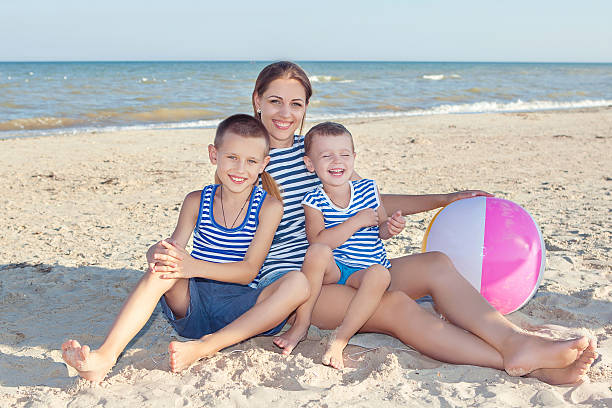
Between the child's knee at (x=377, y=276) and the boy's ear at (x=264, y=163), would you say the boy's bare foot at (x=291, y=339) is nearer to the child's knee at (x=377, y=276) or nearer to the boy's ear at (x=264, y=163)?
the child's knee at (x=377, y=276)

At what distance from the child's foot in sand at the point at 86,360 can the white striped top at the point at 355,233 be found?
141cm

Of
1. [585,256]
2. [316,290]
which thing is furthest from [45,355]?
[585,256]

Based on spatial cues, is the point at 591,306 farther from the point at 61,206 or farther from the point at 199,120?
the point at 199,120

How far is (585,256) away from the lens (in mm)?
4781

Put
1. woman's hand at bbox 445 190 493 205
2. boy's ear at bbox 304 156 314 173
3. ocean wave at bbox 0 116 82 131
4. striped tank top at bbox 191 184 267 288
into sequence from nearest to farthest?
striped tank top at bbox 191 184 267 288
boy's ear at bbox 304 156 314 173
woman's hand at bbox 445 190 493 205
ocean wave at bbox 0 116 82 131

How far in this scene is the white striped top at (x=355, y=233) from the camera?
11.4 feet

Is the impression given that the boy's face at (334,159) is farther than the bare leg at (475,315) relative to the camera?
Yes

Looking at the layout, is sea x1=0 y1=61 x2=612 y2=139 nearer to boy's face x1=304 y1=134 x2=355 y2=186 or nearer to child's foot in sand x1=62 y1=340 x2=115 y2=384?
boy's face x1=304 y1=134 x2=355 y2=186

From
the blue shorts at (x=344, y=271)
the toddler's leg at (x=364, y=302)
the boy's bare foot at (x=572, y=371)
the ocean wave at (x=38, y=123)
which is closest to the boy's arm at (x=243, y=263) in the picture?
the blue shorts at (x=344, y=271)

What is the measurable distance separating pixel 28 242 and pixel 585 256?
4.93 meters

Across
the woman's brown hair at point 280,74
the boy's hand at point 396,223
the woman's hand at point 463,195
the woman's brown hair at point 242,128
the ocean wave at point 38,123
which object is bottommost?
the ocean wave at point 38,123

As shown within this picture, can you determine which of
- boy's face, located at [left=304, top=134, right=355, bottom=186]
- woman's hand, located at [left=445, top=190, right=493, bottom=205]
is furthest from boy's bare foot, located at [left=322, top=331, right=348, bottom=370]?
woman's hand, located at [left=445, top=190, right=493, bottom=205]

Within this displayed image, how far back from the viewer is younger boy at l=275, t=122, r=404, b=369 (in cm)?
318

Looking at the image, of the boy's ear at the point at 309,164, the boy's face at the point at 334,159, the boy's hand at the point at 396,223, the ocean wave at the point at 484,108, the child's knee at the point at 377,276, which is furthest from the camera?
the ocean wave at the point at 484,108
